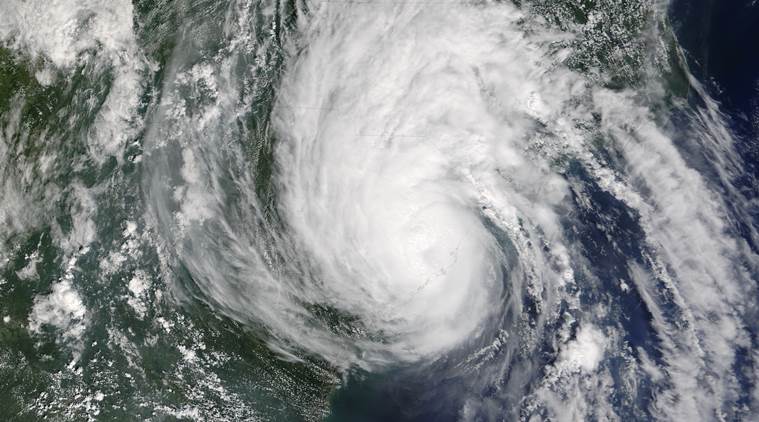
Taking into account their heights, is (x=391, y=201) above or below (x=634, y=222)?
below

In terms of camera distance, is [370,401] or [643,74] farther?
[370,401]

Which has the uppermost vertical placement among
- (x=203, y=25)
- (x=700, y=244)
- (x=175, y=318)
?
(x=700, y=244)

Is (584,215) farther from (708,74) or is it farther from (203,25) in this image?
(203,25)

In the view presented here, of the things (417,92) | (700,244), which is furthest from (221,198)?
(700,244)

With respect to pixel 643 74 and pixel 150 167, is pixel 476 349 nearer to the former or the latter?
pixel 643 74

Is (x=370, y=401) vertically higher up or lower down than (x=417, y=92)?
lower down

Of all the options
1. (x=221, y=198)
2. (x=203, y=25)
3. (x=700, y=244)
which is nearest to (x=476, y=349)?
(x=700, y=244)
